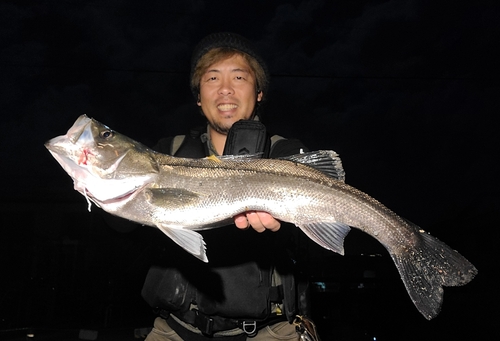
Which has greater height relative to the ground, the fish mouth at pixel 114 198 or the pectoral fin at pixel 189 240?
the fish mouth at pixel 114 198

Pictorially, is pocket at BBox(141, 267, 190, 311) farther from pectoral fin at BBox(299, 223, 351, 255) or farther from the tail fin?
the tail fin

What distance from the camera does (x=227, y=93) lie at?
15.3ft

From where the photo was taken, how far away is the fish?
3.13m

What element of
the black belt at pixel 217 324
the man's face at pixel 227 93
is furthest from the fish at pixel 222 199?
the man's face at pixel 227 93

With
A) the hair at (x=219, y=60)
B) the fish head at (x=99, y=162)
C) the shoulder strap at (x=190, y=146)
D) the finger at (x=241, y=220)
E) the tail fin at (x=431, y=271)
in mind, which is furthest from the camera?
the hair at (x=219, y=60)

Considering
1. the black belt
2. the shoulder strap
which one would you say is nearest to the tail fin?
the black belt

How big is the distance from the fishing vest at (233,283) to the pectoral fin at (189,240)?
1.02 metres

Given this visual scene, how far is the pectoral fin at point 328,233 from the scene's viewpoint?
3197mm

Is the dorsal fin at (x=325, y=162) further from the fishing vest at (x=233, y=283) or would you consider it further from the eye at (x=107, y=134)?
the eye at (x=107, y=134)

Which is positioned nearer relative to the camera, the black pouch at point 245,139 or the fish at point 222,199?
the fish at point 222,199

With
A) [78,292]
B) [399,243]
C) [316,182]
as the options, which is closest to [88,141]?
[316,182]

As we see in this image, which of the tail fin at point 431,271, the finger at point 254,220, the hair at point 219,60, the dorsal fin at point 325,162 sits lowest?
the tail fin at point 431,271

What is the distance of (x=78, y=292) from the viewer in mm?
16797

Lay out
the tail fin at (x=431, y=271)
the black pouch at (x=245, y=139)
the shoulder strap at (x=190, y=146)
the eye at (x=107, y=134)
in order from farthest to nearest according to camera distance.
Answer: the shoulder strap at (x=190, y=146)
the black pouch at (x=245, y=139)
the eye at (x=107, y=134)
the tail fin at (x=431, y=271)
